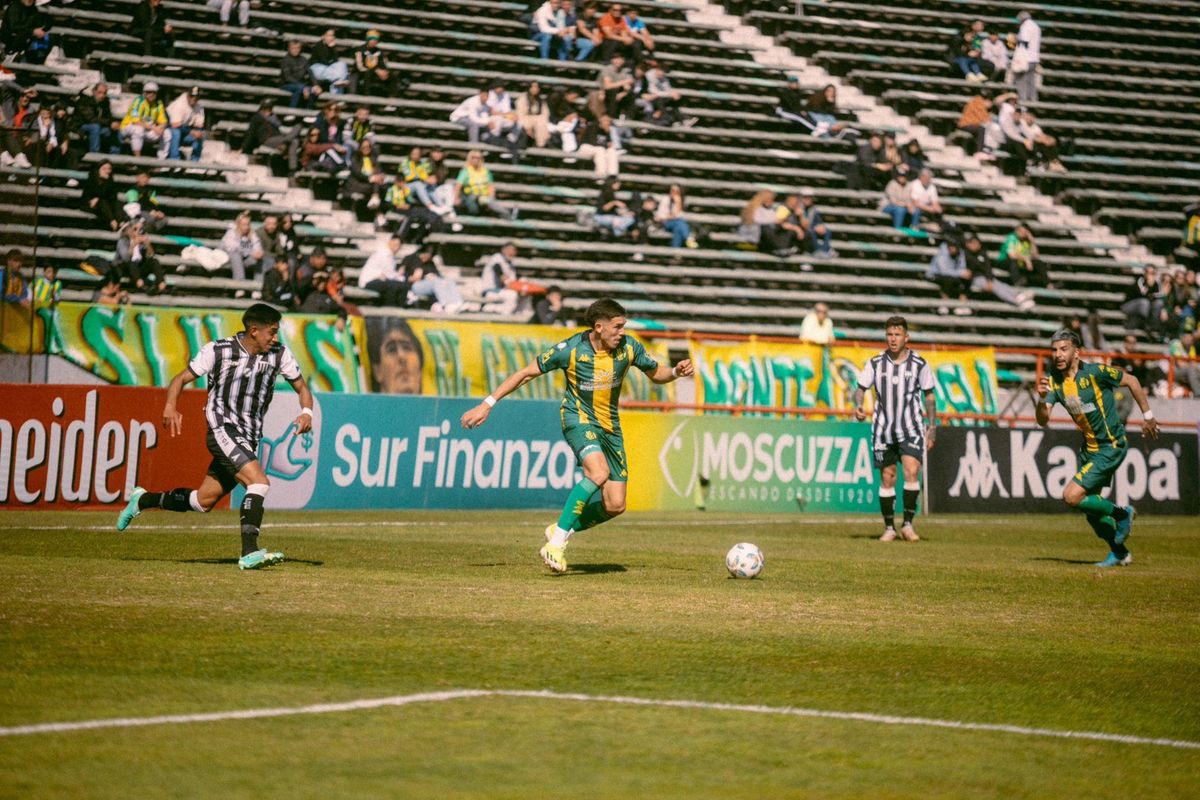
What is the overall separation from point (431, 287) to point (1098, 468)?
14052mm

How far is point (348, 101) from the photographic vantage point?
31.0 m

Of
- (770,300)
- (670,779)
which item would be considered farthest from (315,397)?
(670,779)

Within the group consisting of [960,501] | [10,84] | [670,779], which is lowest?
[960,501]

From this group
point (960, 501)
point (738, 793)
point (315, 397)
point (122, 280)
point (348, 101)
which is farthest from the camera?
point (348, 101)

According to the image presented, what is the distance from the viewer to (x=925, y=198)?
1400 inches

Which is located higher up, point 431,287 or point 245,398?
point 431,287

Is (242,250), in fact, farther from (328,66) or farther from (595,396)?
(595,396)

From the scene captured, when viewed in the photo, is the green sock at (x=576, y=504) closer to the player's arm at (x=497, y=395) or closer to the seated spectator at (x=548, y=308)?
the player's arm at (x=497, y=395)

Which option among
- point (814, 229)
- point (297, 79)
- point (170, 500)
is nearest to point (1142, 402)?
point (170, 500)

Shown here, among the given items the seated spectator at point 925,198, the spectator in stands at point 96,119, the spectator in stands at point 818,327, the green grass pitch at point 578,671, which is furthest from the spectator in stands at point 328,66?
the green grass pitch at point 578,671

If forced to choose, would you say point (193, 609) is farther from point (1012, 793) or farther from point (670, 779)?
point (1012, 793)

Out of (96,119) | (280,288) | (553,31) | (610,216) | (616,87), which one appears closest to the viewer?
(280,288)

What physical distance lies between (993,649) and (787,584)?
3774mm

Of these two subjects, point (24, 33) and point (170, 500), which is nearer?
point (170, 500)
